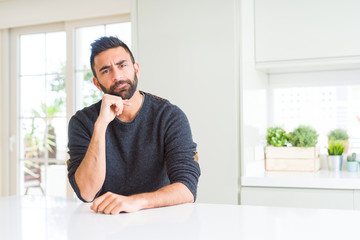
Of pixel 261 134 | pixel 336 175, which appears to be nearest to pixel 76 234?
pixel 336 175

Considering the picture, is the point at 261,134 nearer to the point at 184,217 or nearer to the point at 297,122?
the point at 297,122

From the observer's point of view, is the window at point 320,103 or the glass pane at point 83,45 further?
the glass pane at point 83,45

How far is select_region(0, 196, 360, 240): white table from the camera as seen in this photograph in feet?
3.28

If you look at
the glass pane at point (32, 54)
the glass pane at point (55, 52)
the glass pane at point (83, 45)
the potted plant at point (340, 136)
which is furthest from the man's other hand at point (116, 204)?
the glass pane at point (32, 54)

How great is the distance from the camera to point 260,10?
256 cm

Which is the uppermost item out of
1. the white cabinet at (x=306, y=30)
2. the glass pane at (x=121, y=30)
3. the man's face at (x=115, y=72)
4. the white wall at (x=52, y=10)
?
the white wall at (x=52, y=10)

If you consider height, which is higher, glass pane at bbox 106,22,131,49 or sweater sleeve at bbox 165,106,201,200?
glass pane at bbox 106,22,131,49

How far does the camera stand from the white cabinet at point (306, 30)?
2.43 m

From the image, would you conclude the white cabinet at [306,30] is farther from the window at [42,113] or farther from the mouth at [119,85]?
the window at [42,113]

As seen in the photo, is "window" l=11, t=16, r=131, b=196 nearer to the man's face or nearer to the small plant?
the small plant

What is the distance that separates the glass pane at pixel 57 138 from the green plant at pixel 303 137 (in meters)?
1.92

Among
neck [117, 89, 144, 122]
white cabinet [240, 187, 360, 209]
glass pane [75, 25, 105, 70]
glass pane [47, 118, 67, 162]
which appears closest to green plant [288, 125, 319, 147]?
white cabinet [240, 187, 360, 209]

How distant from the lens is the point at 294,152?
260 cm

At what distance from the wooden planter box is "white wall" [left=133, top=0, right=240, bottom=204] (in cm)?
34
